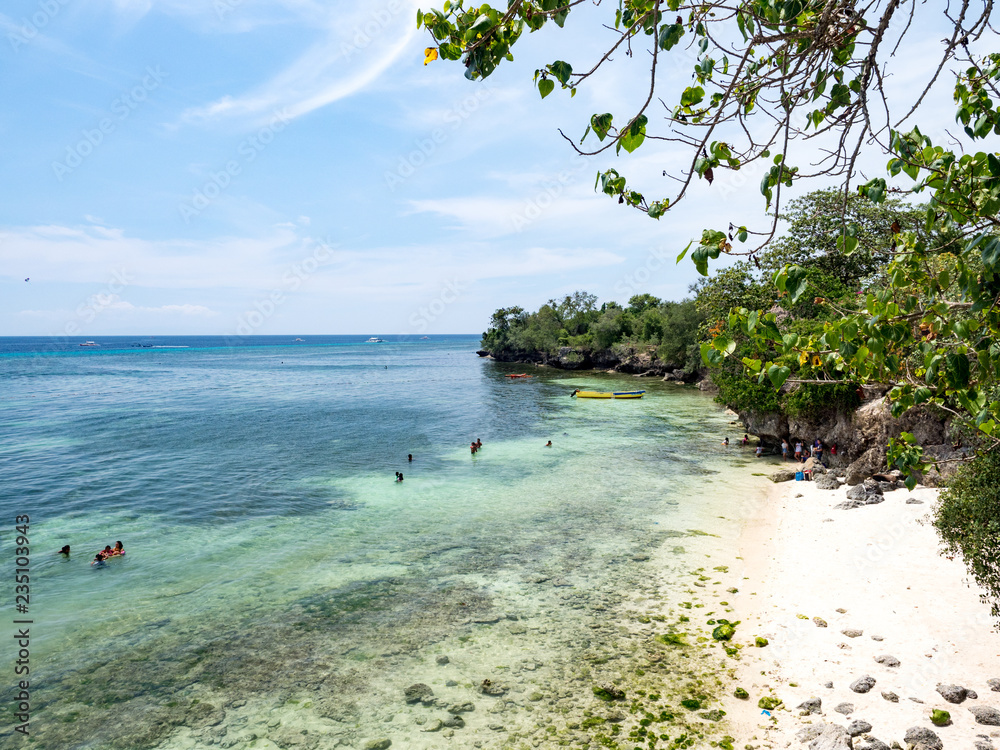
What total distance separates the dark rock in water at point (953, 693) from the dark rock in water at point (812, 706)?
1.98m

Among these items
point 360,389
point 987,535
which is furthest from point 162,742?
point 360,389

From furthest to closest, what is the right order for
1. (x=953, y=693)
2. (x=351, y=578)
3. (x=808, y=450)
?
1. (x=808, y=450)
2. (x=351, y=578)
3. (x=953, y=693)

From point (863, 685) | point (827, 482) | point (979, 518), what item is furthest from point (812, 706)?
point (827, 482)

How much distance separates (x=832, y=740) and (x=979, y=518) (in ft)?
16.7

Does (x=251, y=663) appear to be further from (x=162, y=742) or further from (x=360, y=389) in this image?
(x=360, y=389)

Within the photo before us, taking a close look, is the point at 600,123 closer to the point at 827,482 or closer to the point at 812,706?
the point at 812,706

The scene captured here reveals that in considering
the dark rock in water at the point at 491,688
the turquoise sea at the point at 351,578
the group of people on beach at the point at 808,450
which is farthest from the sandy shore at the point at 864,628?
the group of people on beach at the point at 808,450

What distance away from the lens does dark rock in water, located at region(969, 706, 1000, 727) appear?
8.59 m

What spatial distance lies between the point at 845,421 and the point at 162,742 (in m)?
27.9

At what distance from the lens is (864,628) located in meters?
12.0

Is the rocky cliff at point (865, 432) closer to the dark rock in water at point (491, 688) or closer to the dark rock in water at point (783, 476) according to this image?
the dark rock in water at point (783, 476)

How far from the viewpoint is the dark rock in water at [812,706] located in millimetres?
9672

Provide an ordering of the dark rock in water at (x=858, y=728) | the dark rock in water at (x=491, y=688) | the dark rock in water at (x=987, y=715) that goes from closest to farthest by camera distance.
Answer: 1. the dark rock in water at (x=987, y=715)
2. the dark rock in water at (x=858, y=728)
3. the dark rock in water at (x=491, y=688)

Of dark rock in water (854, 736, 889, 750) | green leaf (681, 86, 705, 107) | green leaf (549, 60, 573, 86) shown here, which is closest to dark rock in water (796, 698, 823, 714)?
dark rock in water (854, 736, 889, 750)
